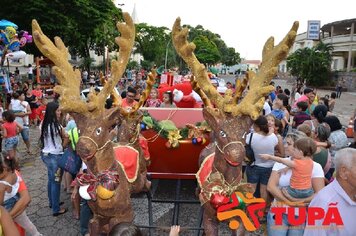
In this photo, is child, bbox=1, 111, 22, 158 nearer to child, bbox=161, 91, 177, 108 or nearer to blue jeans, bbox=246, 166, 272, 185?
child, bbox=161, 91, 177, 108

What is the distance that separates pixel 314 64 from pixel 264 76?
113ft

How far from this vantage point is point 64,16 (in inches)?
692

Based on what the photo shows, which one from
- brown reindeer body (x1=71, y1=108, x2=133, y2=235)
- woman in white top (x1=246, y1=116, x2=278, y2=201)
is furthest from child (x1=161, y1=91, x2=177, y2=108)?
brown reindeer body (x1=71, y1=108, x2=133, y2=235)

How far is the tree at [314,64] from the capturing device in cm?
3431

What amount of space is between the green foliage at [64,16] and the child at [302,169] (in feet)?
54.2

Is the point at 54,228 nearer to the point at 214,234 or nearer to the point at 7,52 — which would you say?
the point at 214,234

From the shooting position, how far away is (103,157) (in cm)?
306

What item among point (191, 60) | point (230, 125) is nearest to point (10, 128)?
point (191, 60)

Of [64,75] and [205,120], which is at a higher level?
[64,75]

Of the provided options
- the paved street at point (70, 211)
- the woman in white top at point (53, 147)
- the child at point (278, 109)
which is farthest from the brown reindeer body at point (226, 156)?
the child at point (278, 109)

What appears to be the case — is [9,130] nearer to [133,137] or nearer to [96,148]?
[133,137]

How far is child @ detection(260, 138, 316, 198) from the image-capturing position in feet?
10.2

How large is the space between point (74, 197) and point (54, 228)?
40.8 inches

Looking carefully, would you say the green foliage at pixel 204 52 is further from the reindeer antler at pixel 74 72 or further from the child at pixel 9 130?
the reindeer antler at pixel 74 72
